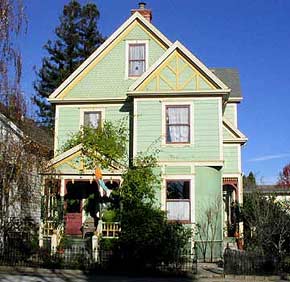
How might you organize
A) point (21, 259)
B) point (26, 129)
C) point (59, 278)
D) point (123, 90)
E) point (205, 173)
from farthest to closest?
point (123, 90), point (205, 173), point (26, 129), point (21, 259), point (59, 278)

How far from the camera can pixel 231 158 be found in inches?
1027

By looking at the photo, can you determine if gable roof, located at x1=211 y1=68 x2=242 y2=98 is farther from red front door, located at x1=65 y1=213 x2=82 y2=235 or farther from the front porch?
red front door, located at x1=65 y1=213 x2=82 y2=235

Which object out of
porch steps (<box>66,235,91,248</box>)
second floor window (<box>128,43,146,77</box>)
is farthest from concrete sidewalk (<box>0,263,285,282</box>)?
second floor window (<box>128,43,146,77</box>)

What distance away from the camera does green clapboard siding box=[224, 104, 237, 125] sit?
28752 mm

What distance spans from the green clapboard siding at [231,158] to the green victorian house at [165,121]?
0.33ft

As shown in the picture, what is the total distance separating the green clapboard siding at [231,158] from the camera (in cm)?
2581

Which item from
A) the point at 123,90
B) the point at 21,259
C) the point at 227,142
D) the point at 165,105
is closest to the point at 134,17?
the point at 123,90

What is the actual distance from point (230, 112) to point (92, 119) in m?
8.26

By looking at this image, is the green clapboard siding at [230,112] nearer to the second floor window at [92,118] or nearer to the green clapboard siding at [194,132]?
the green clapboard siding at [194,132]

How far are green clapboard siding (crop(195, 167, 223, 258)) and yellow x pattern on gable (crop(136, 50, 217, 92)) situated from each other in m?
3.84

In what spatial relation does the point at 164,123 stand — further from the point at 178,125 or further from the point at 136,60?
the point at 136,60

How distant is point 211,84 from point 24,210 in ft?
34.6

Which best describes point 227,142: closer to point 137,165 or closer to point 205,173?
point 205,173

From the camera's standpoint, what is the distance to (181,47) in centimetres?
2341
